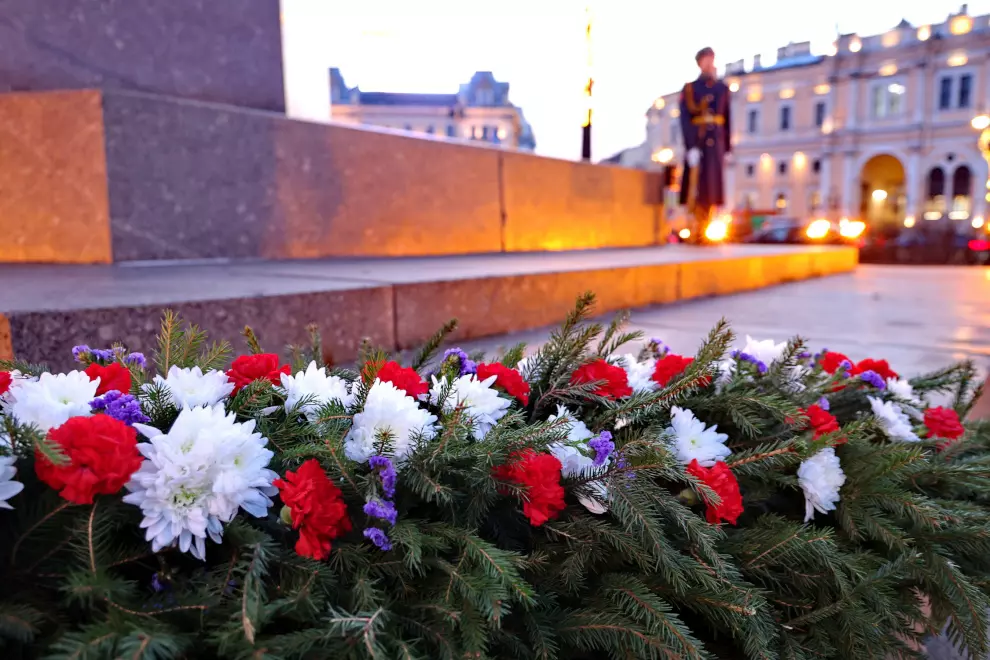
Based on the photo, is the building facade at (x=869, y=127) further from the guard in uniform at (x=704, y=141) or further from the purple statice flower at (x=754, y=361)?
the purple statice flower at (x=754, y=361)

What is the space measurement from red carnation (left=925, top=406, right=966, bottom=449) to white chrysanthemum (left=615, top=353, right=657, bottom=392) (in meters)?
0.67

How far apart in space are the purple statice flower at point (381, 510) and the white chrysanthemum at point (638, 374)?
2.19ft

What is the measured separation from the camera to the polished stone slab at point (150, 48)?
3684 mm

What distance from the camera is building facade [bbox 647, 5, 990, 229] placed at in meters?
47.9

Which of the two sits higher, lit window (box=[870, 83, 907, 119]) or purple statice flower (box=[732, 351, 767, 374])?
lit window (box=[870, 83, 907, 119])

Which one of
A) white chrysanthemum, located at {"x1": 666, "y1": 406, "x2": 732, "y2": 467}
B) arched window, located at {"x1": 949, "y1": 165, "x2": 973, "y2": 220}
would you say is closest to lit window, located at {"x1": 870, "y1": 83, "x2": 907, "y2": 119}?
arched window, located at {"x1": 949, "y1": 165, "x2": 973, "y2": 220}

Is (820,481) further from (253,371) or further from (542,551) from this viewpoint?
(253,371)

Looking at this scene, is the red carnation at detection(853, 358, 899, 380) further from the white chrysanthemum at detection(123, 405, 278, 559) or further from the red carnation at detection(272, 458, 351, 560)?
the white chrysanthemum at detection(123, 405, 278, 559)

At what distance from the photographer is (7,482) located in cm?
80

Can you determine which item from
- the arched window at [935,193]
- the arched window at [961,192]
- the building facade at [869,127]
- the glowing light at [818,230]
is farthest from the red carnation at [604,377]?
the arched window at [935,193]

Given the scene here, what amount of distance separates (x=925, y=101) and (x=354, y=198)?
181ft

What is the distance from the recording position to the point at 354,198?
188 inches

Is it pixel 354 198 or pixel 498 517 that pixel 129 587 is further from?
pixel 354 198

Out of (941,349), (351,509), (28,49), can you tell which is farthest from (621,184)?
(351,509)
